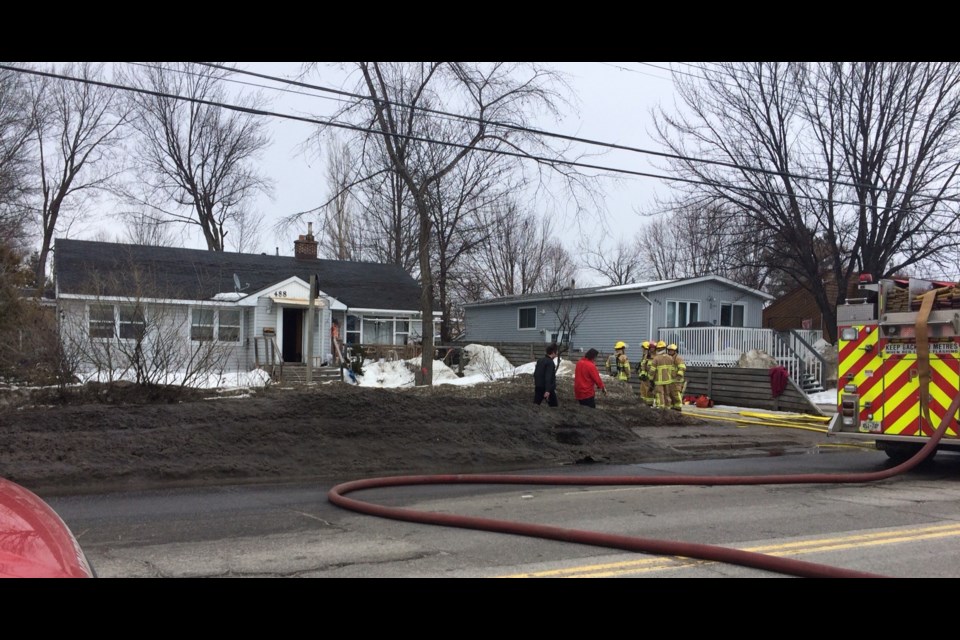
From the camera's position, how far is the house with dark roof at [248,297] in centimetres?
1639

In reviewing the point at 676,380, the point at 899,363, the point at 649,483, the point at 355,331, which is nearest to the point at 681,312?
the point at 355,331

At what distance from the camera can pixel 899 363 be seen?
36.9ft

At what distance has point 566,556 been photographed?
6.16 meters

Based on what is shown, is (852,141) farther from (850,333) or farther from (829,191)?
(850,333)

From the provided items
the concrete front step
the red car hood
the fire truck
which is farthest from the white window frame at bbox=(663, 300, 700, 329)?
the red car hood

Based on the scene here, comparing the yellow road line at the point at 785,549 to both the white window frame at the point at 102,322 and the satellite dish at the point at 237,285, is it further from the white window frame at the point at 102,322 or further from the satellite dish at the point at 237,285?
the satellite dish at the point at 237,285

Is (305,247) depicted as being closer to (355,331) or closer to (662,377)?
(355,331)

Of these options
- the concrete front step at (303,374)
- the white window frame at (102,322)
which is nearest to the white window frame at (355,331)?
the concrete front step at (303,374)

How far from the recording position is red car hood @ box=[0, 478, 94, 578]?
280 cm

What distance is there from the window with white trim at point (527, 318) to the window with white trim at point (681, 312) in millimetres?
6866

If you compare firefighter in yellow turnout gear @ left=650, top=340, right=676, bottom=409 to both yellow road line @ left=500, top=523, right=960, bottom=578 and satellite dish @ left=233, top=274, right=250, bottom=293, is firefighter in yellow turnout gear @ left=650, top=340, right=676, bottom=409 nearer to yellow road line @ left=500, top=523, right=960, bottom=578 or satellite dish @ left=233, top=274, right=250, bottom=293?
yellow road line @ left=500, top=523, right=960, bottom=578

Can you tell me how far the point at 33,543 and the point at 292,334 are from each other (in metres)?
26.1
